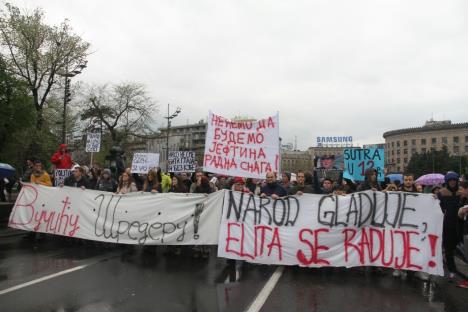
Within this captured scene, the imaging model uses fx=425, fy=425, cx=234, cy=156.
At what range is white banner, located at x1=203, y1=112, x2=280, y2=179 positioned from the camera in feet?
28.2

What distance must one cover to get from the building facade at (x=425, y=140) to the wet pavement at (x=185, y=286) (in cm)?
12463

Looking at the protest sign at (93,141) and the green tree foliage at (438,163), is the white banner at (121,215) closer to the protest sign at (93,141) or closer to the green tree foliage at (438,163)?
the protest sign at (93,141)

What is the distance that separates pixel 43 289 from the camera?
18.4ft

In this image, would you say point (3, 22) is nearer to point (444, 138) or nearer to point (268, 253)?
point (268, 253)

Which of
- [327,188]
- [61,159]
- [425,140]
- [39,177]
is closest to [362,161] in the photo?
[327,188]

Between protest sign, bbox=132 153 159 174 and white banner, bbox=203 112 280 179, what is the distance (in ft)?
17.6

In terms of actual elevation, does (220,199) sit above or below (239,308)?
above

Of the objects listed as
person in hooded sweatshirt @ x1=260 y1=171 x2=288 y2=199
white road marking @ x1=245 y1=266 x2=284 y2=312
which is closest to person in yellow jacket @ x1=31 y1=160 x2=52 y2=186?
person in hooded sweatshirt @ x1=260 y1=171 x2=288 y2=199

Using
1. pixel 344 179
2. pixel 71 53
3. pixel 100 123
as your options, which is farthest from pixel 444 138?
pixel 344 179

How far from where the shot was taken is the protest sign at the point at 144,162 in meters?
13.9

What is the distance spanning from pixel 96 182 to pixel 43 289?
5.84 meters

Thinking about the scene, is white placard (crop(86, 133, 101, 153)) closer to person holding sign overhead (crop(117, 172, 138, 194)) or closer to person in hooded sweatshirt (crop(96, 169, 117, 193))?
person in hooded sweatshirt (crop(96, 169, 117, 193))

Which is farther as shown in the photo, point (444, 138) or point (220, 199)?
point (444, 138)

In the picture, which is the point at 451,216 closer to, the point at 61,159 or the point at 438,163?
the point at 61,159
